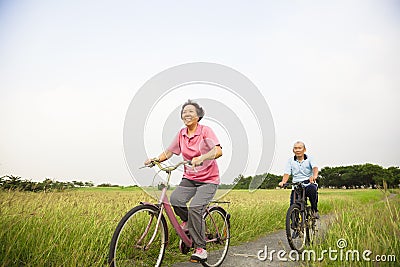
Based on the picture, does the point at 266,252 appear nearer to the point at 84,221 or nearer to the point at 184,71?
the point at 84,221

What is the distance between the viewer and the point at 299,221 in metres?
5.95

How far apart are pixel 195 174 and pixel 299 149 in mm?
2738

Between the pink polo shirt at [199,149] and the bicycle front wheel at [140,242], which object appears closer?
the bicycle front wheel at [140,242]

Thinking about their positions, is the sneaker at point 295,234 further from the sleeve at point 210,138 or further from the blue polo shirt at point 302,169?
the sleeve at point 210,138

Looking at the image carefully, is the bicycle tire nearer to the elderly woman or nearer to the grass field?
the grass field

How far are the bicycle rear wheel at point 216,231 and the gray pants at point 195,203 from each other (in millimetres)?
355

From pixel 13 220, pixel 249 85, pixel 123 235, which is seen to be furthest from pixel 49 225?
pixel 249 85

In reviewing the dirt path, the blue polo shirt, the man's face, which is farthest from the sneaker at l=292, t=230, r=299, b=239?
the man's face

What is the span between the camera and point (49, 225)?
4277 millimetres

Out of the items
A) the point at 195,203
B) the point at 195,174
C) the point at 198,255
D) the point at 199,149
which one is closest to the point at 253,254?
the point at 198,255

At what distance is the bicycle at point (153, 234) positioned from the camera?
12.3ft

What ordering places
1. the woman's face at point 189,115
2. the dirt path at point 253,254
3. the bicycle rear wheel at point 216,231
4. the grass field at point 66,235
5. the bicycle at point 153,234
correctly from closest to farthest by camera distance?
the grass field at point 66,235 < the bicycle at point 153,234 < the woman's face at point 189,115 < the bicycle rear wheel at point 216,231 < the dirt path at point 253,254

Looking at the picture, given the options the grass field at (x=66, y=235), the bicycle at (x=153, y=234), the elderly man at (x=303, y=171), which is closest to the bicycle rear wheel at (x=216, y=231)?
the bicycle at (x=153, y=234)

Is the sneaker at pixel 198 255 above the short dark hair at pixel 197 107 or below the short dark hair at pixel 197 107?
below
